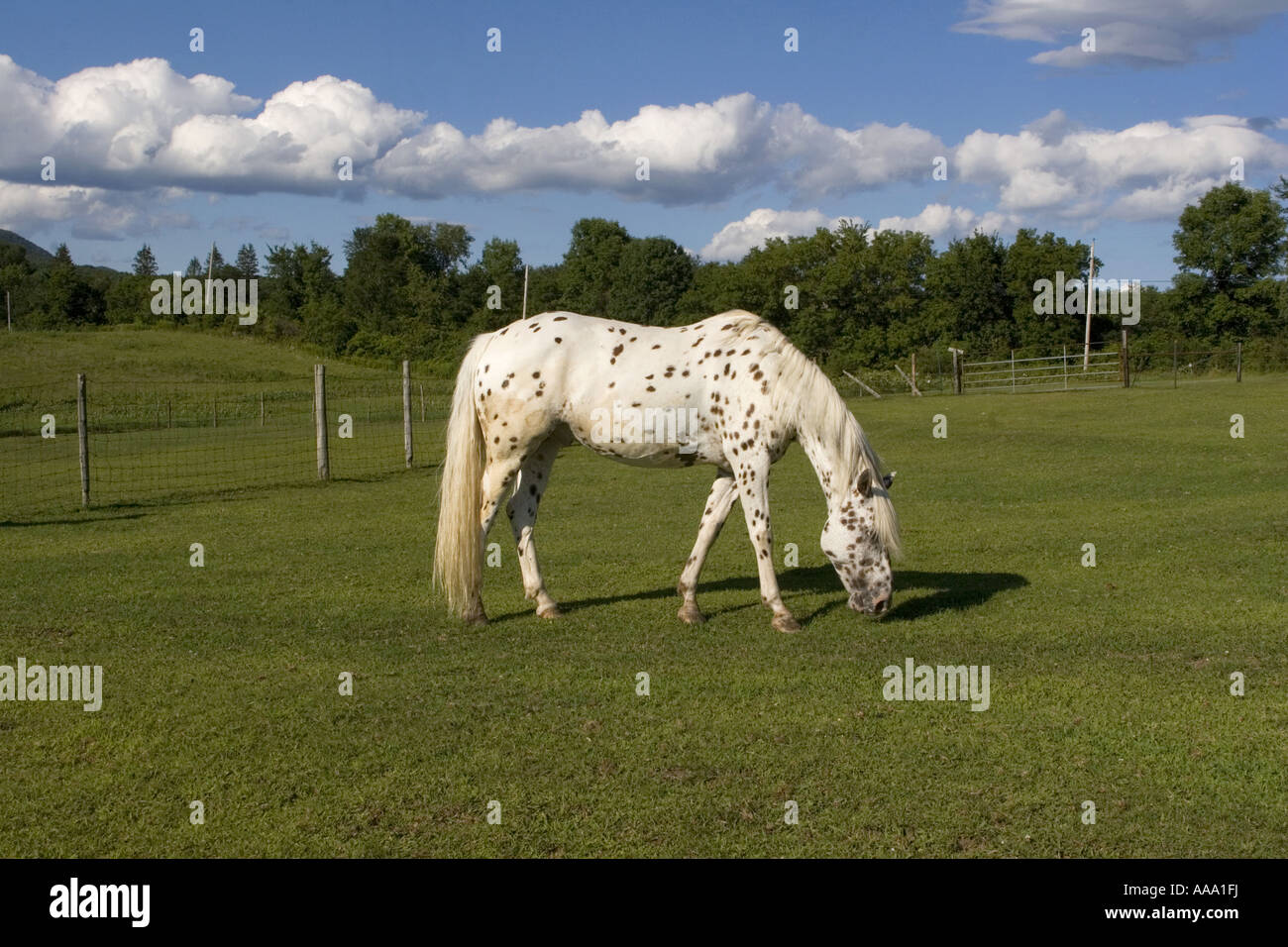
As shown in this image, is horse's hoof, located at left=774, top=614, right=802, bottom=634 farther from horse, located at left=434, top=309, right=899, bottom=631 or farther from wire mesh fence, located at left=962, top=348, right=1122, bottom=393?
wire mesh fence, located at left=962, top=348, right=1122, bottom=393

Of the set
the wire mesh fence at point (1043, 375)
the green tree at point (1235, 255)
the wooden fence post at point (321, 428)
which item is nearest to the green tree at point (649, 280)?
the wire mesh fence at point (1043, 375)

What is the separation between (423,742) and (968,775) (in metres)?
2.76

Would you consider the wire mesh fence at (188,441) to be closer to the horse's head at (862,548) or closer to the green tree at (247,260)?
the horse's head at (862,548)

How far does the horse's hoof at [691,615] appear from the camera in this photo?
841cm

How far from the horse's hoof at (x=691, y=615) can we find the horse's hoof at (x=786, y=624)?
597 millimetres

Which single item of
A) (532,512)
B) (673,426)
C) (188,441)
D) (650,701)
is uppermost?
(673,426)

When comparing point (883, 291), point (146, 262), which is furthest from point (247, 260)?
point (883, 291)

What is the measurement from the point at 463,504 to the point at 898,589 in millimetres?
3790

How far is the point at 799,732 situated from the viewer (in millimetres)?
5938

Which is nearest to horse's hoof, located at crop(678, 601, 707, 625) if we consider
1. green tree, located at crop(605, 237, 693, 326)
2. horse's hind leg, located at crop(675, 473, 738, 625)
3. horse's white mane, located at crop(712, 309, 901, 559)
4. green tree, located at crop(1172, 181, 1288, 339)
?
horse's hind leg, located at crop(675, 473, 738, 625)

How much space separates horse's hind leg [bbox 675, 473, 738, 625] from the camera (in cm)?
852

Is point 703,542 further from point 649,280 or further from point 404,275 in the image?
point 404,275

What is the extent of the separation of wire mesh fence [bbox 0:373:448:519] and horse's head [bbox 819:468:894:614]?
1261cm

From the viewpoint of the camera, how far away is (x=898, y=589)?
Result: 9.61 metres
